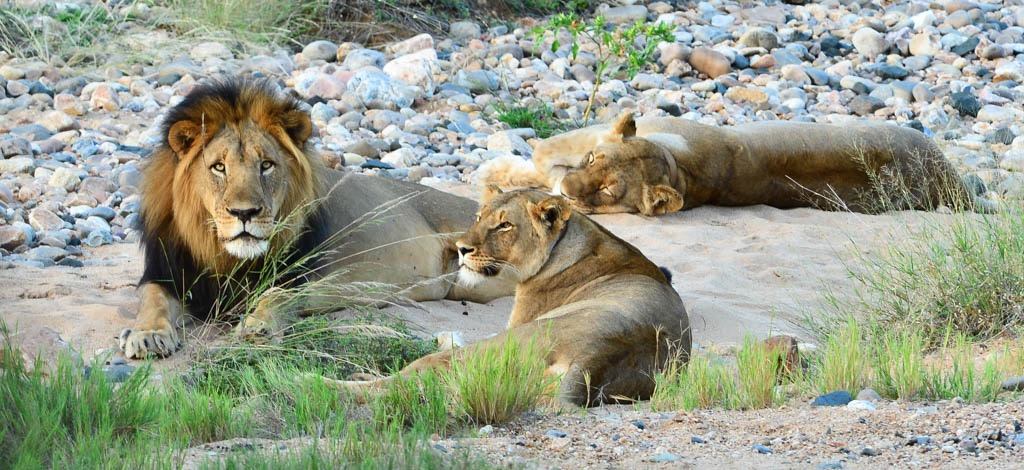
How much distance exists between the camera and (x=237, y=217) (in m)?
6.18

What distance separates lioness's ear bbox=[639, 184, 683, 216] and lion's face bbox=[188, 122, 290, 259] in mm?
3261

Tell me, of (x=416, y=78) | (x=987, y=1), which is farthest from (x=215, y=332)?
(x=987, y=1)

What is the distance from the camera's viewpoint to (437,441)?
420cm

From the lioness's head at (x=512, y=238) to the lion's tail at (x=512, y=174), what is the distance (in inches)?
139

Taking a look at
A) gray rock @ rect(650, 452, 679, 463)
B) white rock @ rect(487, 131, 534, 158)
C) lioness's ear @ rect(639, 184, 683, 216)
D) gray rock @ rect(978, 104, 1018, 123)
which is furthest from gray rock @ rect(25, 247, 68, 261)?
gray rock @ rect(978, 104, 1018, 123)

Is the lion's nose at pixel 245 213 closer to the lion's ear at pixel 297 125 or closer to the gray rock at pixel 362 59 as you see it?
the lion's ear at pixel 297 125

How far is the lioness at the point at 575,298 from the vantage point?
17.0 feet

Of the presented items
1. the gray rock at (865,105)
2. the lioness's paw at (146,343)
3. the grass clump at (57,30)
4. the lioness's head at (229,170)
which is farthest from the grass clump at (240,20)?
the lioness's paw at (146,343)

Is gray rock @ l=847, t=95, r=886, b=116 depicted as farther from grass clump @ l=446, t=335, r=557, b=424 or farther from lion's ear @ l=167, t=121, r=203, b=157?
grass clump @ l=446, t=335, r=557, b=424

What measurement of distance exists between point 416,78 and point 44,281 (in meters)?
5.22

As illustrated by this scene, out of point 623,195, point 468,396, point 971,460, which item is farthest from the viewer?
point 623,195

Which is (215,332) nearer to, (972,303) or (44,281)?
(44,281)

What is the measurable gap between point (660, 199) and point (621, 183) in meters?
0.27

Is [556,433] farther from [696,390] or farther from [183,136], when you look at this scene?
[183,136]
